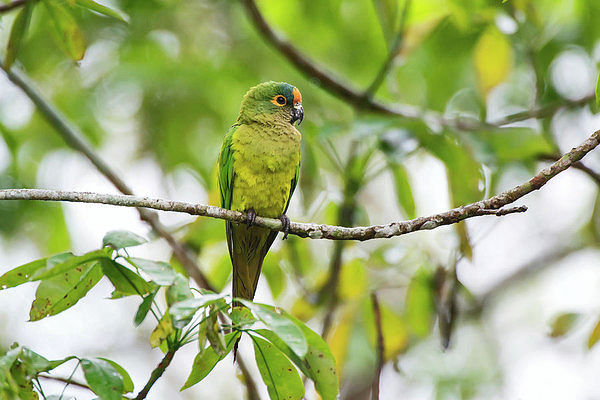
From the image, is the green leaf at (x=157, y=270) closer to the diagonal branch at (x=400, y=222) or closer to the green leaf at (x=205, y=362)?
the green leaf at (x=205, y=362)

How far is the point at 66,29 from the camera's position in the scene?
9.62ft

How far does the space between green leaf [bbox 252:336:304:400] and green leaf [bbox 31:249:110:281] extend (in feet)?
1.99

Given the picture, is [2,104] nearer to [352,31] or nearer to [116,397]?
[352,31]

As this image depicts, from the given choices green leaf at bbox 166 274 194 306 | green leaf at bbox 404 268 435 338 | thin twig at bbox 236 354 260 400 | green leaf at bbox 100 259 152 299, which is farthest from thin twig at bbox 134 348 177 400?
green leaf at bbox 404 268 435 338

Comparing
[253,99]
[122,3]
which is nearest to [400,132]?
[253,99]

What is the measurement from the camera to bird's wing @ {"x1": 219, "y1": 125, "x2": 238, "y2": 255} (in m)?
3.79

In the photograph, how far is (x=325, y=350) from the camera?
7.07 ft

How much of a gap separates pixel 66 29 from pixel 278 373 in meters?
1.79

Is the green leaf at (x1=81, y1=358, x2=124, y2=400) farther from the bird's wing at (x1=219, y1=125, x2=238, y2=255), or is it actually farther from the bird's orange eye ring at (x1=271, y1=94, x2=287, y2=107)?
the bird's orange eye ring at (x1=271, y1=94, x2=287, y2=107)

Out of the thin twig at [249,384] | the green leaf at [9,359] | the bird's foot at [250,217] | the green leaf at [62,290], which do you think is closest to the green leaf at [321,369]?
the green leaf at [62,290]

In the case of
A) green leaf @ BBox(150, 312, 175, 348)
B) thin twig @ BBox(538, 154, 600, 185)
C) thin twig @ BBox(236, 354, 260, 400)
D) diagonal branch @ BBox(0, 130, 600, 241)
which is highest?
thin twig @ BBox(538, 154, 600, 185)

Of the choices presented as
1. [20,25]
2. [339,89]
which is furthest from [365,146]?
[20,25]

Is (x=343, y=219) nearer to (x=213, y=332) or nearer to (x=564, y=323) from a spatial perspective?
(x=564, y=323)

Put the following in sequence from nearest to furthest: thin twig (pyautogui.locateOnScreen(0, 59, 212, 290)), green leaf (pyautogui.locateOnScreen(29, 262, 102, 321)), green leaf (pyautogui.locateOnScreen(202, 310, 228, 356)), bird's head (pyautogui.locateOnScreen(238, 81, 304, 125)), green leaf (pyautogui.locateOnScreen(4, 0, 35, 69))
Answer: green leaf (pyautogui.locateOnScreen(202, 310, 228, 356)) → green leaf (pyautogui.locateOnScreen(29, 262, 102, 321)) → green leaf (pyautogui.locateOnScreen(4, 0, 35, 69)) → thin twig (pyautogui.locateOnScreen(0, 59, 212, 290)) → bird's head (pyautogui.locateOnScreen(238, 81, 304, 125))
